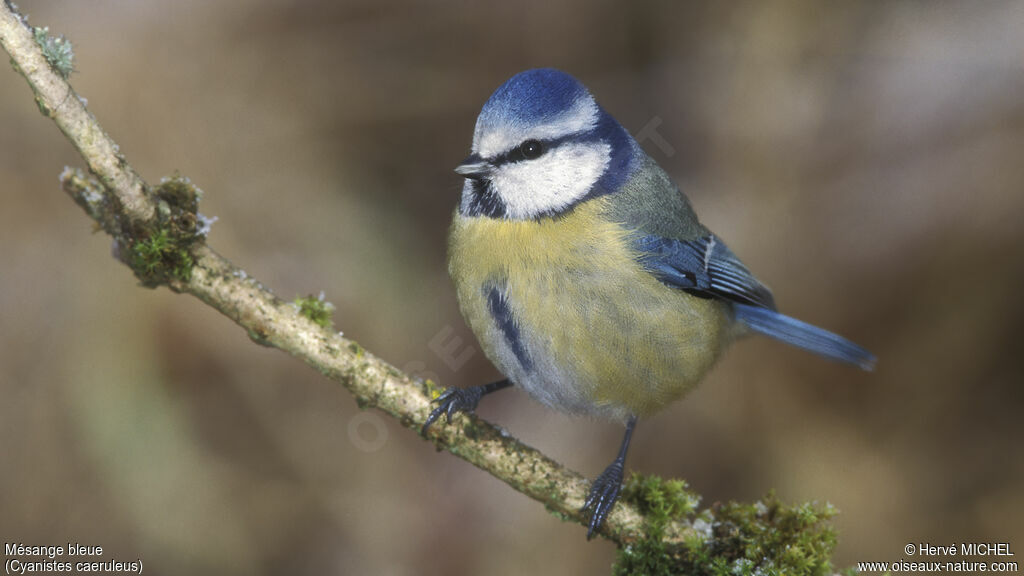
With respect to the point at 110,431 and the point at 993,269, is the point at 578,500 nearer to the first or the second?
the point at 110,431

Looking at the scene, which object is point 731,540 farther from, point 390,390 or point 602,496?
point 390,390

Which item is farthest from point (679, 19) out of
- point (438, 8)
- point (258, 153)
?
point (258, 153)

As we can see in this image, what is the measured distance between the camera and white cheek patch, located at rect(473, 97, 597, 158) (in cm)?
246

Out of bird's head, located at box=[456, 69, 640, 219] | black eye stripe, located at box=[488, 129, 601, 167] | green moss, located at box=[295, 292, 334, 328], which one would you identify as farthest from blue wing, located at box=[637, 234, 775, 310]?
green moss, located at box=[295, 292, 334, 328]

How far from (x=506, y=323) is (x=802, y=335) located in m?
1.29

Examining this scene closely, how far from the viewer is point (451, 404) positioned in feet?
8.34

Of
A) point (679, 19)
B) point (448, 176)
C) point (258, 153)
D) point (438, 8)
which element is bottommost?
point (258, 153)

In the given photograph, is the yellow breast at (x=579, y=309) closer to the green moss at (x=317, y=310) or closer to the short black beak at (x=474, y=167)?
the short black beak at (x=474, y=167)

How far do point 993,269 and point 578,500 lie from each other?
8.23 feet

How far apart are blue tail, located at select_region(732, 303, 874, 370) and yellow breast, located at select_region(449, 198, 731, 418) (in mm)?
554

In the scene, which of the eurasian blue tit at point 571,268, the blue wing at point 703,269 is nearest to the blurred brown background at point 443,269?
the blue wing at point 703,269

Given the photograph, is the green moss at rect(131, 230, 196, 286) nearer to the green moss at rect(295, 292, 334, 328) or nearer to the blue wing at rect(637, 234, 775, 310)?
the green moss at rect(295, 292, 334, 328)

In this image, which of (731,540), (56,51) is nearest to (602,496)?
(731,540)

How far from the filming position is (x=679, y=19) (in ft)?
14.4
